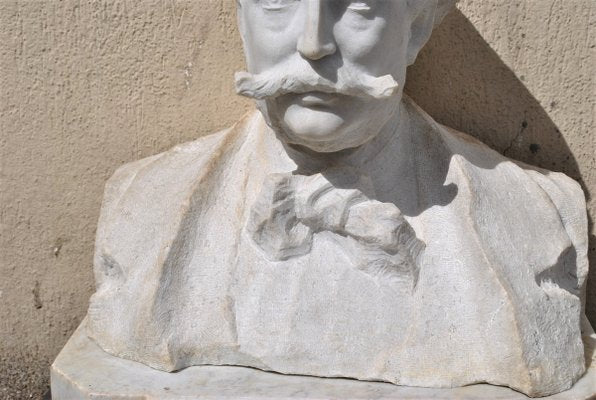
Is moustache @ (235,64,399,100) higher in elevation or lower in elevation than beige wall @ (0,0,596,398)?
higher

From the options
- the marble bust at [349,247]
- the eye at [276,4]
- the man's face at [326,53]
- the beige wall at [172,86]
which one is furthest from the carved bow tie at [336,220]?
the beige wall at [172,86]

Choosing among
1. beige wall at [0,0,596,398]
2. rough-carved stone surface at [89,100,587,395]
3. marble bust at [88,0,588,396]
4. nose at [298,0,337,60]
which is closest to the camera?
nose at [298,0,337,60]

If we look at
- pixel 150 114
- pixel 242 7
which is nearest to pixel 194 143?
pixel 150 114

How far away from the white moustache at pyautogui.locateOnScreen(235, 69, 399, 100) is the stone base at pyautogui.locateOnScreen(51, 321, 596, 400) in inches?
22.8

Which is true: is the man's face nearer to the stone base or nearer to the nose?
the nose

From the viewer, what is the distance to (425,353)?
6.86 feet

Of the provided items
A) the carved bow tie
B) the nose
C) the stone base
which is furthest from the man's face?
the stone base

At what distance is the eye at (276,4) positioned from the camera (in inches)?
76.3

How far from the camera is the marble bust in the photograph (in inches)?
78.4

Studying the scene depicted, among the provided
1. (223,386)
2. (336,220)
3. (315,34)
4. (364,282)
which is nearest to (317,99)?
(315,34)

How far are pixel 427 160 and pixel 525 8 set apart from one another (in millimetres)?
480

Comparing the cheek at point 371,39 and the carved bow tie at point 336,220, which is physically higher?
the cheek at point 371,39

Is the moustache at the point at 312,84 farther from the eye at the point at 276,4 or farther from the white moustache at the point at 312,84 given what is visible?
the eye at the point at 276,4

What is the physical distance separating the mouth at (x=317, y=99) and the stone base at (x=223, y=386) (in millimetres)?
563
